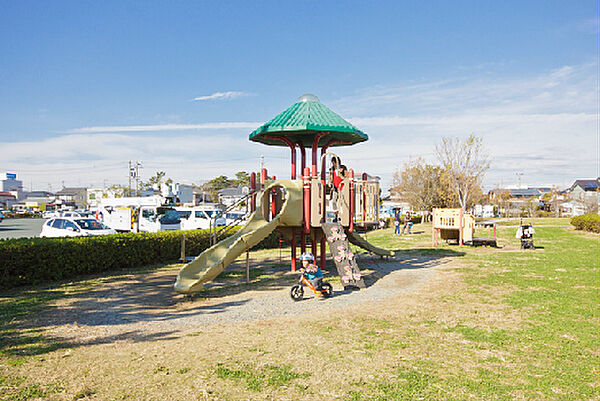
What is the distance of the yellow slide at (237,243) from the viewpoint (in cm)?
959

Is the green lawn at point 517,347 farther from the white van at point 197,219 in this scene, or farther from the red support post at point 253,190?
the white van at point 197,219

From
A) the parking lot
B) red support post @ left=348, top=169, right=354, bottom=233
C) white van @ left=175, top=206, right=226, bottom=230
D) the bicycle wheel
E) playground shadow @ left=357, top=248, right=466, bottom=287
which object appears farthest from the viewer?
the parking lot

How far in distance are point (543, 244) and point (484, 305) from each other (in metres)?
→ 14.9

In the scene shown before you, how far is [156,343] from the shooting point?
643 cm

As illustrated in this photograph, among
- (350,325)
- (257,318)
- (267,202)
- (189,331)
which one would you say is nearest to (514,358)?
(350,325)

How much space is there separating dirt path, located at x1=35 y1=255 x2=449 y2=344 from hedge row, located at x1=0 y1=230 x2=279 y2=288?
137 centimetres

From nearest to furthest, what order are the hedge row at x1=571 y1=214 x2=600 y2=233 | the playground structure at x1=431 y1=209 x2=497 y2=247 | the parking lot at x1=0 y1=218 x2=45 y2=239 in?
1. the playground structure at x1=431 y1=209 x2=497 y2=247
2. the hedge row at x1=571 y1=214 x2=600 y2=233
3. the parking lot at x1=0 y1=218 x2=45 y2=239

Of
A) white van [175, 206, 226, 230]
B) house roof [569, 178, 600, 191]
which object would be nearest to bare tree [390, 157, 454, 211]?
white van [175, 206, 226, 230]

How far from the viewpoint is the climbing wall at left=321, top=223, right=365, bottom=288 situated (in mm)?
10547

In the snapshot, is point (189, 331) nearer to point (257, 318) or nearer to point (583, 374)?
point (257, 318)

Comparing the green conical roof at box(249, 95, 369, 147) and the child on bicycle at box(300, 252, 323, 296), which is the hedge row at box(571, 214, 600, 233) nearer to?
the green conical roof at box(249, 95, 369, 147)

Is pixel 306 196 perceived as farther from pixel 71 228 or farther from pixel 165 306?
pixel 71 228

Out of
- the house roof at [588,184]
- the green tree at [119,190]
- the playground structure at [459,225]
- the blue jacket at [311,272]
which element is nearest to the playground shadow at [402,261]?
the blue jacket at [311,272]

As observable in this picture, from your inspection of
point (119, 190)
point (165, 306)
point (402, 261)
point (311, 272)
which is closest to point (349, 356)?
point (311, 272)
